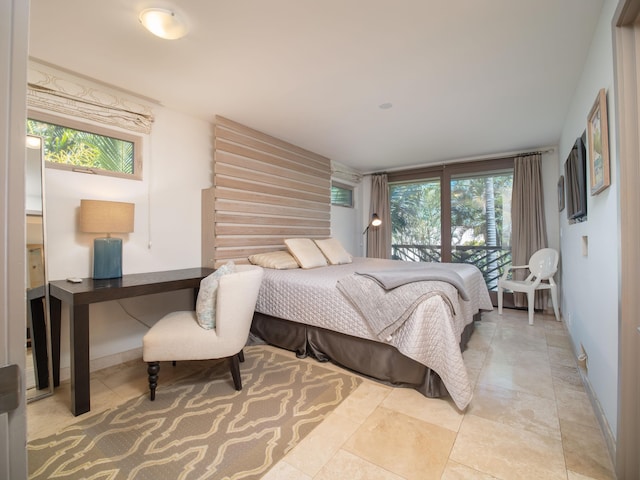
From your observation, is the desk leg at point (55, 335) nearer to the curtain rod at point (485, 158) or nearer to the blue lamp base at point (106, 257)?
the blue lamp base at point (106, 257)

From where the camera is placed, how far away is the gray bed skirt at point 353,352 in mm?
2018

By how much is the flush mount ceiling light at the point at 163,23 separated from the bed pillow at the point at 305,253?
215 centimetres

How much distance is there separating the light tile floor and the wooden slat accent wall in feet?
4.32

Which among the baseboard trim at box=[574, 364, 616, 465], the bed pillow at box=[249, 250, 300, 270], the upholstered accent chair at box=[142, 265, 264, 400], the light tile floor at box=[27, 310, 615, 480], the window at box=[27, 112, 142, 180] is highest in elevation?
the window at box=[27, 112, 142, 180]

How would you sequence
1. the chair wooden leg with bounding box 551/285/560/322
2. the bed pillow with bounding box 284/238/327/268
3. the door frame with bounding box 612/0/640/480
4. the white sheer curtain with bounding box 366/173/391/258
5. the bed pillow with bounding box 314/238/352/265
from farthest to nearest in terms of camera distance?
the white sheer curtain with bounding box 366/173/391/258, the bed pillow with bounding box 314/238/352/265, the chair wooden leg with bounding box 551/285/560/322, the bed pillow with bounding box 284/238/327/268, the door frame with bounding box 612/0/640/480

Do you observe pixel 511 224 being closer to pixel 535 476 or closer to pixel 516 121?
pixel 516 121

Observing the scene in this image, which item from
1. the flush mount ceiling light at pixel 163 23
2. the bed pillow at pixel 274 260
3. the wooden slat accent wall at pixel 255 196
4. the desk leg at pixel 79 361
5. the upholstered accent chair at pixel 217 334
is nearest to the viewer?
the flush mount ceiling light at pixel 163 23

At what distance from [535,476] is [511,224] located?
12.2ft

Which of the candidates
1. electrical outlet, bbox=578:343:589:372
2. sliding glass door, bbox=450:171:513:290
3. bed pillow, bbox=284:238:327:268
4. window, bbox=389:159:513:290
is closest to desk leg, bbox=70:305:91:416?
bed pillow, bbox=284:238:327:268

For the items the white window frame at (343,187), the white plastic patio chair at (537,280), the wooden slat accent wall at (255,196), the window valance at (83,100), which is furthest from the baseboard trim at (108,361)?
the white plastic patio chair at (537,280)

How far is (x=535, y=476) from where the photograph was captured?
1.31 metres

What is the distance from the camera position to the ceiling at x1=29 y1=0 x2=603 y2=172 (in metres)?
1.62

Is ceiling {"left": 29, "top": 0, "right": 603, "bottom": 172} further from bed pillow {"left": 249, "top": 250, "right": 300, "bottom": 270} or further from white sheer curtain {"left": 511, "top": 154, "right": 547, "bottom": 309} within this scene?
bed pillow {"left": 249, "top": 250, "right": 300, "bottom": 270}

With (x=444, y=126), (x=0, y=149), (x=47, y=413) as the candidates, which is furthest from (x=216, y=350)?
(x=444, y=126)
